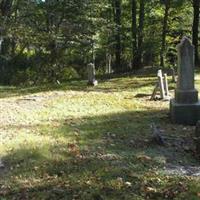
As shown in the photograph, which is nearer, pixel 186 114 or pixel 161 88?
pixel 186 114

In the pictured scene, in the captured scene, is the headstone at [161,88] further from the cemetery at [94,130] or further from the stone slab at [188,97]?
the stone slab at [188,97]

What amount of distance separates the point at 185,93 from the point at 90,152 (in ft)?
14.2

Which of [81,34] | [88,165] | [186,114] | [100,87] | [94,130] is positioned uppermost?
[81,34]

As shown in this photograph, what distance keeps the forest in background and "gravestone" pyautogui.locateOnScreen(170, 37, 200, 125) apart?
11.3 m

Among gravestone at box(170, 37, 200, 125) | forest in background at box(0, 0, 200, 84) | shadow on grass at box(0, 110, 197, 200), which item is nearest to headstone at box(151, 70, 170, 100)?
gravestone at box(170, 37, 200, 125)

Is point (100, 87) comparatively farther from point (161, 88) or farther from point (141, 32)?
point (141, 32)

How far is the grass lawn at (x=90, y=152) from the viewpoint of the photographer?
733 cm

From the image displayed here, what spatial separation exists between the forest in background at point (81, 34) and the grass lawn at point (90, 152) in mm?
9169

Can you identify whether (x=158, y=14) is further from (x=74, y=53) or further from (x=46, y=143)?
(x=46, y=143)

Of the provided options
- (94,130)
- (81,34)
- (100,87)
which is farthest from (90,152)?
(81,34)

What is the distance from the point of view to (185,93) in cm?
1282

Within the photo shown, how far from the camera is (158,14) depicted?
111 ft

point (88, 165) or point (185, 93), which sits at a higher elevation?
point (185, 93)

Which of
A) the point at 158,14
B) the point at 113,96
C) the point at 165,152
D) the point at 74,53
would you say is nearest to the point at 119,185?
the point at 165,152
